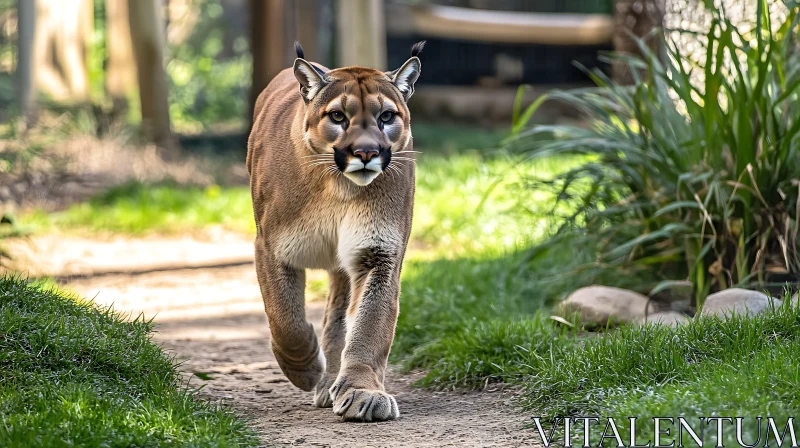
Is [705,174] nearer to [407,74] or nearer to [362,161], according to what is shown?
[407,74]

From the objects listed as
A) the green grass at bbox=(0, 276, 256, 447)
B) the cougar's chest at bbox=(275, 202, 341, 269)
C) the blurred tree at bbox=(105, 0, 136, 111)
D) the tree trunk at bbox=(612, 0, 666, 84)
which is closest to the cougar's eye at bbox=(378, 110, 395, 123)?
the cougar's chest at bbox=(275, 202, 341, 269)

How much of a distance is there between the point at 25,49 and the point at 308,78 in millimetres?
10064

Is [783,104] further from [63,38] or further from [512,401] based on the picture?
[63,38]

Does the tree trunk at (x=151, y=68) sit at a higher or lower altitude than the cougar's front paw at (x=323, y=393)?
higher

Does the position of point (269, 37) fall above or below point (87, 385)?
above

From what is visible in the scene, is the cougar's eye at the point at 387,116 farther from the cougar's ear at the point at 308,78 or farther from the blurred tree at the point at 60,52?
the blurred tree at the point at 60,52

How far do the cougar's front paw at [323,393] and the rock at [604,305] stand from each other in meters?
1.60

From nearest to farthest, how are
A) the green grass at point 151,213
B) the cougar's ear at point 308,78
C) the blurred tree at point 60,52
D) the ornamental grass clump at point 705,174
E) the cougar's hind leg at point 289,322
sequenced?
1. the cougar's ear at point 308,78
2. the cougar's hind leg at point 289,322
3. the ornamental grass clump at point 705,174
4. the green grass at point 151,213
5. the blurred tree at point 60,52

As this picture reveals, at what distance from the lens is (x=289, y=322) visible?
481cm

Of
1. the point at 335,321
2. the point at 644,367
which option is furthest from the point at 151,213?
the point at 644,367

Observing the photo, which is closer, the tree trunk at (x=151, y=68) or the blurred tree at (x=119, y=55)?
the tree trunk at (x=151, y=68)

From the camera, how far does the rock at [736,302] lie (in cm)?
504

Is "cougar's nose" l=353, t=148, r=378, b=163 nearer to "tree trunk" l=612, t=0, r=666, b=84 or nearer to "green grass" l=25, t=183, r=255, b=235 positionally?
"green grass" l=25, t=183, r=255, b=235

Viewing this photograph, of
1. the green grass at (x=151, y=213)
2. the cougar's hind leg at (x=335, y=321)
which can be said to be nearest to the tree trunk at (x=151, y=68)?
the green grass at (x=151, y=213)
